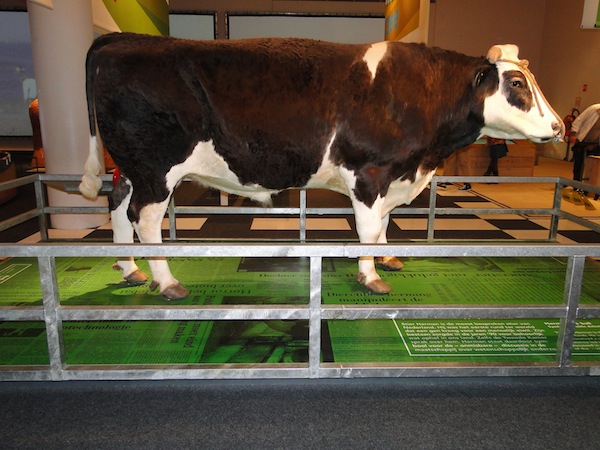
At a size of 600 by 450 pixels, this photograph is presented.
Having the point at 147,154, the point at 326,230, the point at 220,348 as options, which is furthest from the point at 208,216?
the point at 220,348

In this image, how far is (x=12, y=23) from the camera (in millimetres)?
13930

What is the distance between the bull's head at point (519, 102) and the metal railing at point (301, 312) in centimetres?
114

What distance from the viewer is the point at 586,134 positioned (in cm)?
759

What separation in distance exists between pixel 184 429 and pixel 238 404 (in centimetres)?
24

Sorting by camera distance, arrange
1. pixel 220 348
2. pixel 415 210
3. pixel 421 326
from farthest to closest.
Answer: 1. pixel 415 210
2. pixel 421 326
3. pixel 220 348

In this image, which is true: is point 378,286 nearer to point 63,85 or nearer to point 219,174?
point 219,174

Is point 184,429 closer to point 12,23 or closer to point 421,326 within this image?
point 421,326

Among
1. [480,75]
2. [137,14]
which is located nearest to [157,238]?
[480,75]

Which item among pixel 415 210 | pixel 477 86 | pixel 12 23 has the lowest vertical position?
pixel 415 210

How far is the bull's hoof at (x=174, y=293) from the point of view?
10.1 ft

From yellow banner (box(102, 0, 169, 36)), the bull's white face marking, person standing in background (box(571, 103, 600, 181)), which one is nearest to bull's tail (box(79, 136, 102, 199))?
the bull's white face marking

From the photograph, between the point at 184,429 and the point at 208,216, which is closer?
the point at 184,429

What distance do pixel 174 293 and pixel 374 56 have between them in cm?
179

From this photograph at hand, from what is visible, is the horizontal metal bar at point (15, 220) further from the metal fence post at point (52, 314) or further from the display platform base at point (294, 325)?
the metal fence post at point (52, 314)
